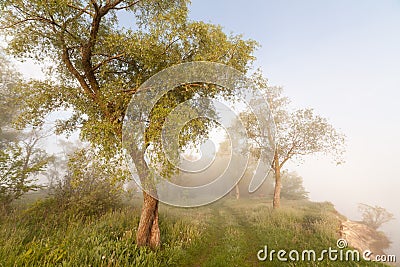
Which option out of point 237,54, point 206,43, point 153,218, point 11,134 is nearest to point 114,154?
point 153,218

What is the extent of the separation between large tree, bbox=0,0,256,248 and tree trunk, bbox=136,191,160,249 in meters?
0.04

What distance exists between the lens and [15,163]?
1101 cm

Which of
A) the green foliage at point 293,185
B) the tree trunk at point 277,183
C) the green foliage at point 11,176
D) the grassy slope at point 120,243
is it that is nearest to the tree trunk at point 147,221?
the grassy slope at point 120,243

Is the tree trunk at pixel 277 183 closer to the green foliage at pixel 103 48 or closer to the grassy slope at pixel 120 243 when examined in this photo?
the grassy slope at pixel 120 243

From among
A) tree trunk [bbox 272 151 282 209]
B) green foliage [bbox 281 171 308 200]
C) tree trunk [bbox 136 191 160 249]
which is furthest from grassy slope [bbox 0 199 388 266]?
green foliage [bbox 281 171 308 200]

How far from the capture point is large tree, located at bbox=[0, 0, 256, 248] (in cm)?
818

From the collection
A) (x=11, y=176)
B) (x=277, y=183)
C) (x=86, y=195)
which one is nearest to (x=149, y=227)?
(x=86, y=195)

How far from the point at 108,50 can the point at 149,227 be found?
10079 mm

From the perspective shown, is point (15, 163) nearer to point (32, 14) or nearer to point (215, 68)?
point (32, 14)

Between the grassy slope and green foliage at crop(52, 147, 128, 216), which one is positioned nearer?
the grassy slope

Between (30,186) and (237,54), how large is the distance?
586 inches

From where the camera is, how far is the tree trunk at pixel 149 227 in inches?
353

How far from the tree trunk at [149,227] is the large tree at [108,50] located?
0.04 meters

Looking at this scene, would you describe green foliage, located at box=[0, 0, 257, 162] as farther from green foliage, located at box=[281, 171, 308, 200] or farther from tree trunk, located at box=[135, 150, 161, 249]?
A: green foliage, located at box=[281, 171, 308, 200]
